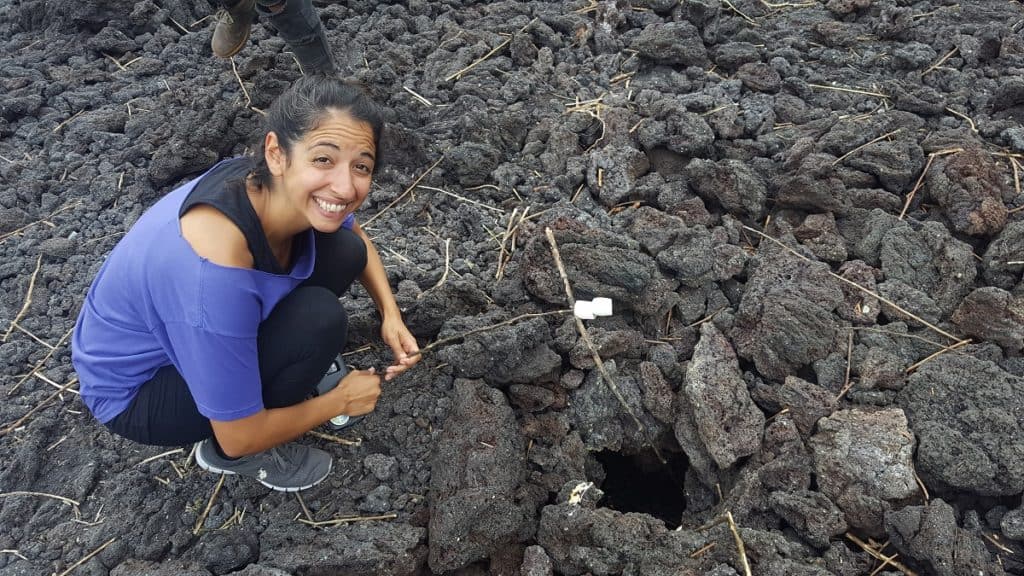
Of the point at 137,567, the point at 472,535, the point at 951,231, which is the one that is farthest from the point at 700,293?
the point at 137,567

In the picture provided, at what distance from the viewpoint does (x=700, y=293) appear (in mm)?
2729

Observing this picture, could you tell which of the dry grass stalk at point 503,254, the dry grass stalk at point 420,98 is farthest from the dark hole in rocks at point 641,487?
the dry grass stalk at point 420,98

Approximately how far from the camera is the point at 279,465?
219 centimetres

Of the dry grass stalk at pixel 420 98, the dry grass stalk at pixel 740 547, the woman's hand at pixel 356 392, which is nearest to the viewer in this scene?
the dry grass stalk at pixel 740 547

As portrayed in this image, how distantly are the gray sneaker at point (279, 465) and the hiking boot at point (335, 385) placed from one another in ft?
0.43

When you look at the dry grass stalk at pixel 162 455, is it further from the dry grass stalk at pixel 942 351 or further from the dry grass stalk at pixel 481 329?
the dry grass stalk at pixel 942 351

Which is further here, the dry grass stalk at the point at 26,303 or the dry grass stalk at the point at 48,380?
the dry grass stalk at the point at 26,303

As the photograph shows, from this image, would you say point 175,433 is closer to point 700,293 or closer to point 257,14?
point 700,293

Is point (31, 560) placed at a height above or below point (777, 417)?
above

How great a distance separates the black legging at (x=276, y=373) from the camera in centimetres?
194

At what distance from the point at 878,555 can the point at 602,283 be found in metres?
1.27

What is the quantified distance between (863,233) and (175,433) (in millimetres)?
2718

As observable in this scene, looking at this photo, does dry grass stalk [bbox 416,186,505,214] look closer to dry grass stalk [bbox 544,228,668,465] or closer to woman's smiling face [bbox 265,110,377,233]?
dry grass stalk [bbox 544,228,668,465]

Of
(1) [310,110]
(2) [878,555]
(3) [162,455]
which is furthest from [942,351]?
(3) [162,455]
